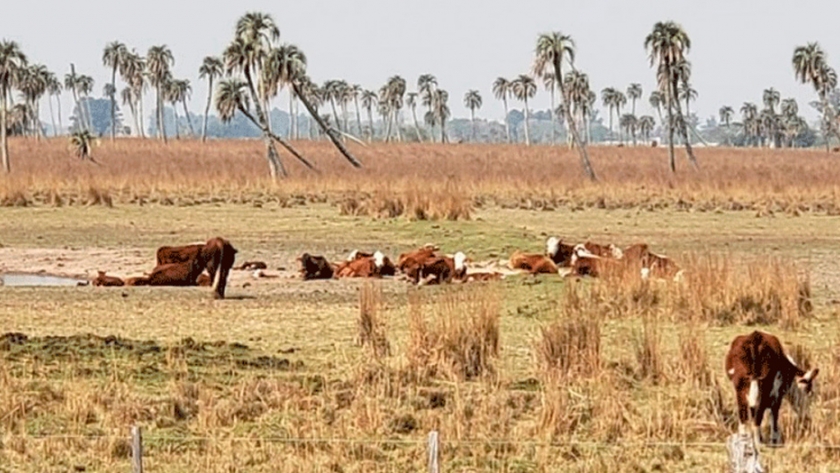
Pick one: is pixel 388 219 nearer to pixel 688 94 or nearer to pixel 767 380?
pixel 767 380

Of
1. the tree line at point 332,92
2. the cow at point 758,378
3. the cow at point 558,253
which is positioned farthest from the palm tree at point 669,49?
the cow at point 758,378

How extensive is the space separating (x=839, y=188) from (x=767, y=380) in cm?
3622

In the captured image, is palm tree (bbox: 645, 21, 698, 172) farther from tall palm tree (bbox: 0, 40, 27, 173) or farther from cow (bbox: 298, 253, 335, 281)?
cow (bbox: 298, 253, 335, 281)

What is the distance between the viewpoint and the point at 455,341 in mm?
11883

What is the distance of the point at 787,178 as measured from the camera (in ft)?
165

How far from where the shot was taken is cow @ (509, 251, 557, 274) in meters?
20.5

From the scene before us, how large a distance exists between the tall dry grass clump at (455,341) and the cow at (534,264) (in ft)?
26.9

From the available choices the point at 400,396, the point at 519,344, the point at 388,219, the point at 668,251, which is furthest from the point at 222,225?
the point at 400,396

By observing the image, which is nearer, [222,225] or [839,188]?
[222,225]

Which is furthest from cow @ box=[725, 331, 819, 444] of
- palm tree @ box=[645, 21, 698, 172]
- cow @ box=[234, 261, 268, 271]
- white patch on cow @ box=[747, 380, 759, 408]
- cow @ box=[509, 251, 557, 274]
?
palm tree @ box=[645, 21, 698, 172]

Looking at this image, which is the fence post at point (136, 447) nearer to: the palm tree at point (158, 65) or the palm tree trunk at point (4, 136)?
the palm tree trunk at point (4, 136)

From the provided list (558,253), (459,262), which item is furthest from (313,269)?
(558,253)

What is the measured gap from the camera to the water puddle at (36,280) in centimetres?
2070

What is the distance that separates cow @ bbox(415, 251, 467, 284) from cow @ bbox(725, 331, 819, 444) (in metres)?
10.1
